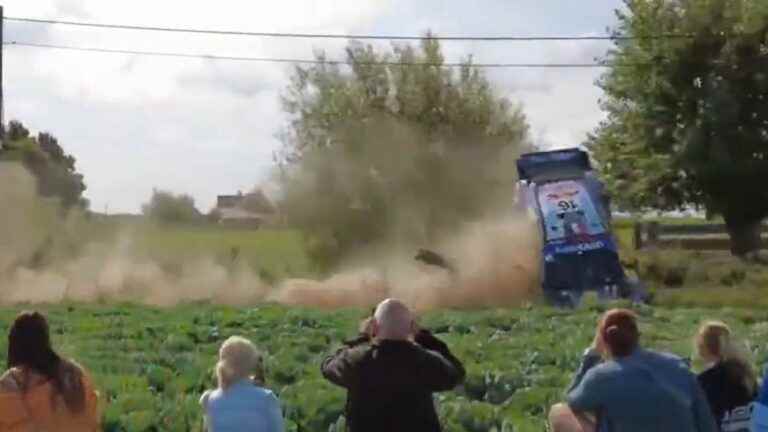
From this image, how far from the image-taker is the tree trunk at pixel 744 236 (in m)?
50.9

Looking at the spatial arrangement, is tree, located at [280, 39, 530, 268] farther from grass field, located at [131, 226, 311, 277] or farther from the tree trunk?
the tree trunk

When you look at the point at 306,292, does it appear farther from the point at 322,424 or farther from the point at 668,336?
the point at 322,424

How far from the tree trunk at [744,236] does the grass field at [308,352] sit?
2207 cm

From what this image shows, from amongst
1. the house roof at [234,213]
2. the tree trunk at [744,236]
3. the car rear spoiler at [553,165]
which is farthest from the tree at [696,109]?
the car rear spoiler at [553,165]

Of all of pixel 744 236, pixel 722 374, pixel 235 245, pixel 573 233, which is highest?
pixel 235 245

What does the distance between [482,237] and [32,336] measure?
30.2 m

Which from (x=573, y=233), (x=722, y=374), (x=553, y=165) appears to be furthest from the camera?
A: (x=553, y=165)

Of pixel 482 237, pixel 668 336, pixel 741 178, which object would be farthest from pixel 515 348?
pixel 741 178

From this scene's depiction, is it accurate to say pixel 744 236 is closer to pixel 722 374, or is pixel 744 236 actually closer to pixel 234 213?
pixel 234 213

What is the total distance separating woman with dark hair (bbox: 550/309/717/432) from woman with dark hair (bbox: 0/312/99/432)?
2.59 m

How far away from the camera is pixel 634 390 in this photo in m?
8.27

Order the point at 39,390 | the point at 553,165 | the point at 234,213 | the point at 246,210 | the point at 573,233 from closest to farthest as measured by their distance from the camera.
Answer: the point at 39,390 < the point at 573,233 < the point at 553,165 < the point at 246,210 < the point at 234,213

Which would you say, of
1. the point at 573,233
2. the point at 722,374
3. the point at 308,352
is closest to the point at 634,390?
the point at 722,374

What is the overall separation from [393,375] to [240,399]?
85cm
